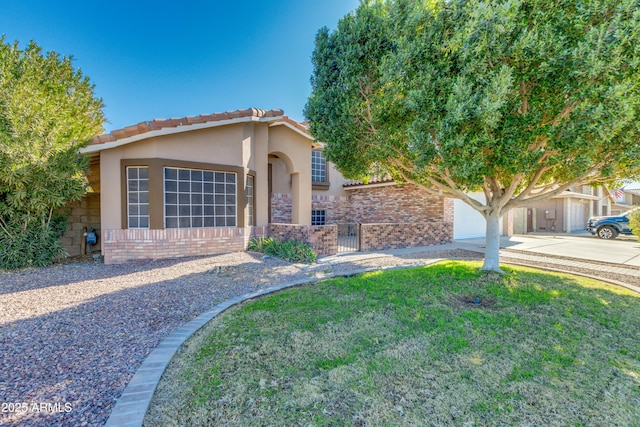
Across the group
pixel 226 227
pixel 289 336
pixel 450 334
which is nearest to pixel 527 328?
pixel 450 334

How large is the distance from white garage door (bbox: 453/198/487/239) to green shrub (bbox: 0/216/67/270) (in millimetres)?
17544

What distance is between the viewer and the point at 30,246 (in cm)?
819

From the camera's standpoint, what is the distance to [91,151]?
28.2 ft

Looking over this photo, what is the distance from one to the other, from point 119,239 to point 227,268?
4.08 m

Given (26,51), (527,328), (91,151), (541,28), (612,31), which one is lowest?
(527,328)

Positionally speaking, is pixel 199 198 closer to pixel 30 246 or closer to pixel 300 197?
pixel 300 197

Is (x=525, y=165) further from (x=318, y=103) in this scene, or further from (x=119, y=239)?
(x=119, y=239)

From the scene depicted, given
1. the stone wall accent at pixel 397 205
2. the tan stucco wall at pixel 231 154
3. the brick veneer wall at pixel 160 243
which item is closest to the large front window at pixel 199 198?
the brick veneer wall at pixel 160 243

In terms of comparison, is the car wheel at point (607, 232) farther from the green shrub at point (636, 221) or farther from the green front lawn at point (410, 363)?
the green front lawn at point (410, 363)

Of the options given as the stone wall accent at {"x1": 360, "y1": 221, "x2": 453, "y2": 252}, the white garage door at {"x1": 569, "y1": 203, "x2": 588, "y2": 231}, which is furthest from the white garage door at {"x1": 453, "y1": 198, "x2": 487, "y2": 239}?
the white garage door at {"x1": 569, "y1": 203, "x2": 588, "y2": 231}

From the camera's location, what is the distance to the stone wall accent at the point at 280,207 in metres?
15.9

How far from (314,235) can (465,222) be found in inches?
433

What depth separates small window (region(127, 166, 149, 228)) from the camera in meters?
9.20

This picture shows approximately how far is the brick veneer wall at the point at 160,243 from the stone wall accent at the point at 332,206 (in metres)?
8.61
